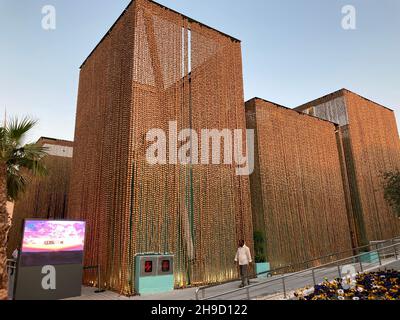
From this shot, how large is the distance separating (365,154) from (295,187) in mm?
6252

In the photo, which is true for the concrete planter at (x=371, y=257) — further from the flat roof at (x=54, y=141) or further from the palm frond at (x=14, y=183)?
the flat roof at (x=54, y=141)

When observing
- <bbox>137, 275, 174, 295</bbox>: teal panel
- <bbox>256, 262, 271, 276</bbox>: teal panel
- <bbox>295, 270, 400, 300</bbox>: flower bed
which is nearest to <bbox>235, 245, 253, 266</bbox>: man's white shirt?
<bbox>295, 270, 400, 300</bbox>: flower bed

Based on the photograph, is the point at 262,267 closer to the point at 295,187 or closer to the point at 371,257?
the point at 295,187

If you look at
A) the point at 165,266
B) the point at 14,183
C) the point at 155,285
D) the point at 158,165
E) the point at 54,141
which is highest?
the point at 54,141

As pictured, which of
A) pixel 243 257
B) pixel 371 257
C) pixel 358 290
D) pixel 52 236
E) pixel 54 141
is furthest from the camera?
pixel 54 141

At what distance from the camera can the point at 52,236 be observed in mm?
7656

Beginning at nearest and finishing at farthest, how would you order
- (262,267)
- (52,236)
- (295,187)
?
(52,236), (262,267), (295,187)

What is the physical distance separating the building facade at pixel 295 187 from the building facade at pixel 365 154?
3.09ft

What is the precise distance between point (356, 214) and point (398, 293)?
1028 cm

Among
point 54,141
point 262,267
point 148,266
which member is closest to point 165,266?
point 148,266

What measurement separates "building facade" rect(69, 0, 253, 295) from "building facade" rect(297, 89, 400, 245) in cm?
794

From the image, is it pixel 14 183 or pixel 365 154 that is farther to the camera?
pixel 365 154

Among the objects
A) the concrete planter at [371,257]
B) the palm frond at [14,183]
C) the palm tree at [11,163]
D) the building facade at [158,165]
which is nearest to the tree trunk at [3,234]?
the palm tree at [11,163]

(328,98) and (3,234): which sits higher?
(328,98)
